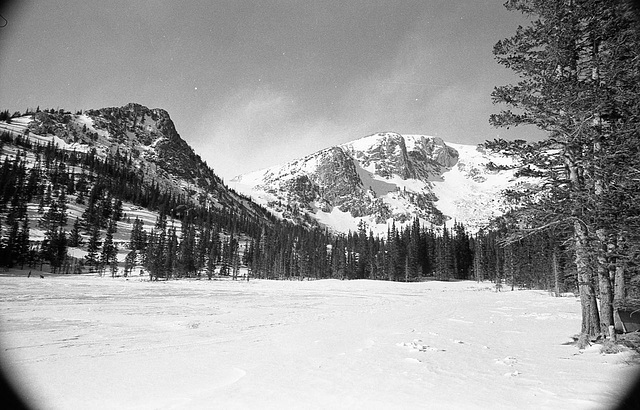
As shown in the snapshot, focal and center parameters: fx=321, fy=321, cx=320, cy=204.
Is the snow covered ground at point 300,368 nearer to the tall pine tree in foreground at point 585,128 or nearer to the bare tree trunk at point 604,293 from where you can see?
the bare tree trunk at point 604,293

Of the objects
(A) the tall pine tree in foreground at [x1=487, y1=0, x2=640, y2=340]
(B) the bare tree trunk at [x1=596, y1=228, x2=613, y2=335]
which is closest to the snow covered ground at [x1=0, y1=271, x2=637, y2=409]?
(B) the bare tree trunk at [x1=596, y1=228, x2=613, y2=335]

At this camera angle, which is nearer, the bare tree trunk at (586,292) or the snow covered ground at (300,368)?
the snow covered ground at (300,368)

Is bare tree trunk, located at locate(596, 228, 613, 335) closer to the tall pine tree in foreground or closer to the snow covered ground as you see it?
the tall pine tree in foreground

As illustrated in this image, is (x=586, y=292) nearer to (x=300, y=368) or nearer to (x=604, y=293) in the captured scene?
(x=604, y=293)

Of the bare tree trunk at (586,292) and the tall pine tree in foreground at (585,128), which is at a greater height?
the tall pine tree in foreground at (585,128)

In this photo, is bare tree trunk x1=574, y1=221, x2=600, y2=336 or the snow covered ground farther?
bare tree trunk x1=574, y1=221, x2=600, y2=336

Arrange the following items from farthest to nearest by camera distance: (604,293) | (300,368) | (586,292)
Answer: (586,292) → (604,293) → (300,368)

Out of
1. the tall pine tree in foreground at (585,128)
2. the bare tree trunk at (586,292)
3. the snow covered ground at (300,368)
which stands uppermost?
the tall pine tree in foreground at (585,128)

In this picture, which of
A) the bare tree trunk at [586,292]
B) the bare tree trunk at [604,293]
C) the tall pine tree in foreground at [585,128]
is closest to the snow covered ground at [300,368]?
the bare tree trunk at [586,292]

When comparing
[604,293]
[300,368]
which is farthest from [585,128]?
[300,368]

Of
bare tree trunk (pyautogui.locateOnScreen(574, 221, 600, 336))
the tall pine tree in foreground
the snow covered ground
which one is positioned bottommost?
the snow covered ground

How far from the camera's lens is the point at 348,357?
28.6ft

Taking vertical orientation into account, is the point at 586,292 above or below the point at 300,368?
above

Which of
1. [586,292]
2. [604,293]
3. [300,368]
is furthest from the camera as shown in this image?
[586,292]
